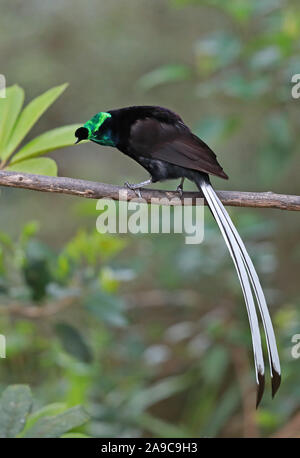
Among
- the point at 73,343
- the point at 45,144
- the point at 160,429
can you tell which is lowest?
the point at 160,429

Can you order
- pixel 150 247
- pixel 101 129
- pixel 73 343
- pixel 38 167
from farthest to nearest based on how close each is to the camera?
pixel 150 247
pixel 73 343
pixel 101 129
pixel 38 167

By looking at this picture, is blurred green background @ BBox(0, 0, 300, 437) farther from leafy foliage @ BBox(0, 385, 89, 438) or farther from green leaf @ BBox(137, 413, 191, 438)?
leafy foliage @ BBox(0, 385, 89, 438)

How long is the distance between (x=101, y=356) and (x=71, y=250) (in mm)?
933

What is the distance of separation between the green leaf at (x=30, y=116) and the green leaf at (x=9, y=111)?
0.01 m

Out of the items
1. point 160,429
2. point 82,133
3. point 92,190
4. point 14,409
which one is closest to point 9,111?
point 82,133

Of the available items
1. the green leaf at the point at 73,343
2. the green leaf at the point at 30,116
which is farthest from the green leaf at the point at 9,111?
the green leaf at the point at 73,343

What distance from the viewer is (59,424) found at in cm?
121

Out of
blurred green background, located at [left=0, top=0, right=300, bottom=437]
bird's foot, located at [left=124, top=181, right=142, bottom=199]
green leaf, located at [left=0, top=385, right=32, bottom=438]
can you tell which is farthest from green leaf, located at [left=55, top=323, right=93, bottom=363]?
bird's foot, located at [left=124, top=181, right=142, bottom=199]

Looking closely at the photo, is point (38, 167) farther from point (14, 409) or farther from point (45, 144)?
point (14, 409)

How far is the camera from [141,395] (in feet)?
6.94

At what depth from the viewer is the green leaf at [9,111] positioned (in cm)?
130

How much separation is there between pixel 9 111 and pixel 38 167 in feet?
0.45

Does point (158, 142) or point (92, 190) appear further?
point (158, 142)
